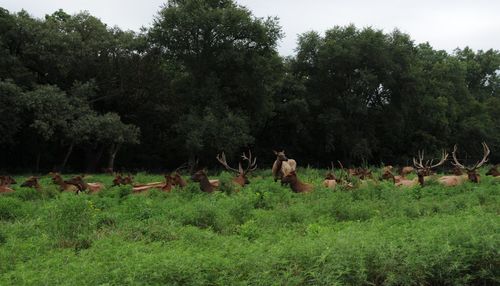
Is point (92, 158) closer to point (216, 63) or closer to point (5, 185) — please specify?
point (216, 63)

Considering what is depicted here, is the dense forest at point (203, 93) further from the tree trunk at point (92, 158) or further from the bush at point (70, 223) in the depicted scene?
the bush at point (70, 223)

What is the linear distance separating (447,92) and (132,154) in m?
23.2

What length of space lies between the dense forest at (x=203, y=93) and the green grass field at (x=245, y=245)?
1597cm

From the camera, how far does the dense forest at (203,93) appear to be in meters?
25.5

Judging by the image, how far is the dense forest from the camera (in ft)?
83.7

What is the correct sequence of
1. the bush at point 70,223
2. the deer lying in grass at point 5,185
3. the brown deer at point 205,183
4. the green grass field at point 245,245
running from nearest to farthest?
1. the green grass field at point 245,245
2. the bush at point 70,223
3. the deer lying in grass at point 5,185
4. the brown deer at point 205,183

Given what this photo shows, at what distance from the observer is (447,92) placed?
40.2m

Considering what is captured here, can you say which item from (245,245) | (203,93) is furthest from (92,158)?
(245,245)

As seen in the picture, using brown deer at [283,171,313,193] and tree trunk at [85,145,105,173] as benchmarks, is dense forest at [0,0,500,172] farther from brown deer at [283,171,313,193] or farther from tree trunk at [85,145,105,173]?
brown deer at [283,171,313,193]

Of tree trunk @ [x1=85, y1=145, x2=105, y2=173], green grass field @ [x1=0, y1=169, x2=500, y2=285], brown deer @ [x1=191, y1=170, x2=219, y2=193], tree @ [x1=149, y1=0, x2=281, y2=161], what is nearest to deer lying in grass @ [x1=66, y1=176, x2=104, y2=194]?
brown deer @ [x1=191, y1=170, x2=219, y2=193]

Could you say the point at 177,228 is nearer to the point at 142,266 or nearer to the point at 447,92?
the point at 142,266

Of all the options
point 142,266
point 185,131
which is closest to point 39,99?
point 185,131

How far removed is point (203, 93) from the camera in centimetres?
2856

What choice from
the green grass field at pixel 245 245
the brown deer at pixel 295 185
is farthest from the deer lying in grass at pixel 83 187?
the brown deer at pixel 295 185
